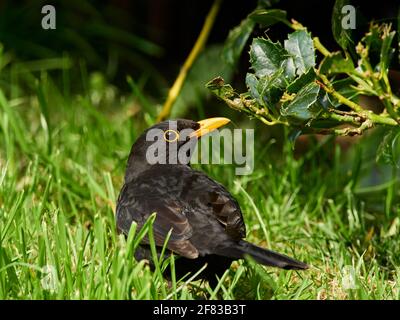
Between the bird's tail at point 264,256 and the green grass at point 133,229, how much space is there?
14 cm

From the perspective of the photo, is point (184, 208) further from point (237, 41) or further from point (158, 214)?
point (237, 41)

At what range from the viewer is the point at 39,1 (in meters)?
6.13

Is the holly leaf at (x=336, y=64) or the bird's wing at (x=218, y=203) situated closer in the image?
the holly leaf at (x=336, y=64)

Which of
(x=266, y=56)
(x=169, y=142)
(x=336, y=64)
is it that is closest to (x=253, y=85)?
(x=266, y=56)

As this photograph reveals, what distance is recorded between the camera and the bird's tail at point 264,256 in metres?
2.64

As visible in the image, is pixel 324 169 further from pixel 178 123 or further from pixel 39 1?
pixel 39 1

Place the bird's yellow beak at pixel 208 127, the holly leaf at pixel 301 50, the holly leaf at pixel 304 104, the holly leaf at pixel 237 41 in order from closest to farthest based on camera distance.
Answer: the holly leaf at pixel 304 104, the holly leaf at pixel 301 50, the bird's yellow beak at pixel 208 127, the holly leaf at pixel 237 41

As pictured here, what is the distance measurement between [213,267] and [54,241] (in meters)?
0.58

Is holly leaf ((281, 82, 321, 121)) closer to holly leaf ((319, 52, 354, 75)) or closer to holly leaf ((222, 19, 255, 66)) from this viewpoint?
holly leaf ((319, 52, 354, 75))

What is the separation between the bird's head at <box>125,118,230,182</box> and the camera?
11.1ft

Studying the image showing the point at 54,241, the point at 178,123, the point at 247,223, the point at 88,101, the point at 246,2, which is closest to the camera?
the point at 54,241

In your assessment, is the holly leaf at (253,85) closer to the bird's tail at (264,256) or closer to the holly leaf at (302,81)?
the holly leaf at (302,81)

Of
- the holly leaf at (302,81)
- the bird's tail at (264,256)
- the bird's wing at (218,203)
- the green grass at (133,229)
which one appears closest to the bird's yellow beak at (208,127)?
the bird's wing at (218,203)
